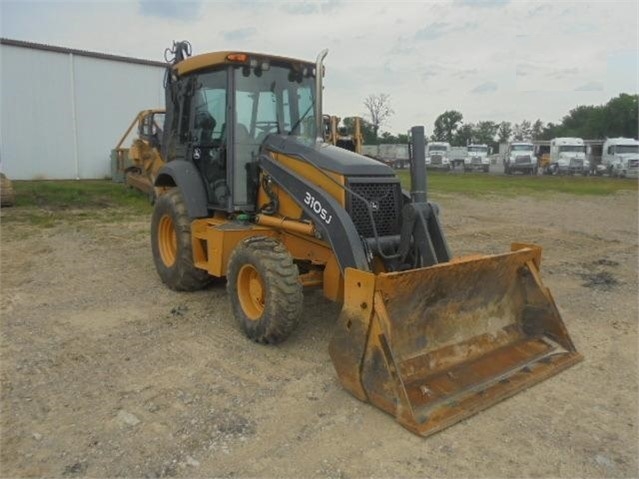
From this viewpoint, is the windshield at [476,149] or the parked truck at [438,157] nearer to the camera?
the windshield at [476,149]

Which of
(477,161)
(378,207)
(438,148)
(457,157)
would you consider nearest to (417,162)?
(378,207)

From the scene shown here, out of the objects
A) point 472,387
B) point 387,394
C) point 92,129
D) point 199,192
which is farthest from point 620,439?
point 92,129

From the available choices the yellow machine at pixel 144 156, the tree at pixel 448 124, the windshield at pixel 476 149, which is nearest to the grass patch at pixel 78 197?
the yellow machine at pixel 144 156

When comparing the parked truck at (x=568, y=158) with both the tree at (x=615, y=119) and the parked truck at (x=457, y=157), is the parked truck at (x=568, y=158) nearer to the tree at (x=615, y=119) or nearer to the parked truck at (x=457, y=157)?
the parked truck at (x=457, y=157)

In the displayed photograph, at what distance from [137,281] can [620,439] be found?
559 centimetres

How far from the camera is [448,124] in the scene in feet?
285

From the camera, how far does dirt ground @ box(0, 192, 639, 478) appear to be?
3.27 meters

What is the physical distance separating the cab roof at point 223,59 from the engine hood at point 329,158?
0.83 meters

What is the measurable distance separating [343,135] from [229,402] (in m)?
4.58

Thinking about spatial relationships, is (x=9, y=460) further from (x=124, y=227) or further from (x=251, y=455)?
(x=124, y=227)

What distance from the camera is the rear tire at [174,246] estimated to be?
20.6 feet

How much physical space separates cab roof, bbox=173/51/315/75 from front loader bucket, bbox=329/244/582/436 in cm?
280

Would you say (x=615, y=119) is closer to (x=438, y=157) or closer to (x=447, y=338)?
(x=438, y=157)

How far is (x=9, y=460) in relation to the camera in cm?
325
